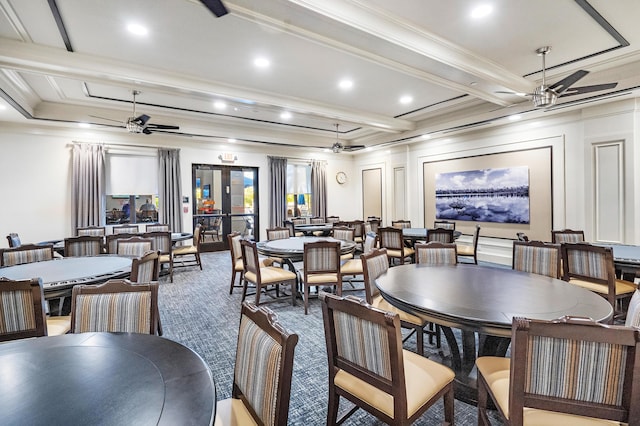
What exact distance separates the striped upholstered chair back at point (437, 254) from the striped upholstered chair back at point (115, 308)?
96.0 inches

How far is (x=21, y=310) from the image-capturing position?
A: 1.86 metres

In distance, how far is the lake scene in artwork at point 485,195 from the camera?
613cm

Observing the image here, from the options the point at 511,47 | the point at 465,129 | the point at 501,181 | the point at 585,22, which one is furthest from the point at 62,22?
the point at 501,181

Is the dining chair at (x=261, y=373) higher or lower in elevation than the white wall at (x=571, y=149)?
lower

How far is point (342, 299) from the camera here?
1455 mm

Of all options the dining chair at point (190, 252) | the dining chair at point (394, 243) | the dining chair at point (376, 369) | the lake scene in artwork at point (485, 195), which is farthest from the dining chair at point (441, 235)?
the dining chair at point (190, 252)

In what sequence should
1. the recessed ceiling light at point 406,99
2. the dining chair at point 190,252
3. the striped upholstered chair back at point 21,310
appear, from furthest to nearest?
the dining chair at point 190,252
the recessed ceiling light at point 406,99
the striped upholstered chair back at point 21,310

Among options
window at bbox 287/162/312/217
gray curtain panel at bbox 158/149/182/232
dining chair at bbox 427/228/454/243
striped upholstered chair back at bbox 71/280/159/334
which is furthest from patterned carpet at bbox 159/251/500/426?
window at bbox 287/162/312/217

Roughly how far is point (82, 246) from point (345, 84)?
4501 mm

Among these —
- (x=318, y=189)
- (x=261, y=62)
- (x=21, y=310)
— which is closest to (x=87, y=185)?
(x=261, y=62)

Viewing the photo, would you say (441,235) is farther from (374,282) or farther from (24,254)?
(24,254)

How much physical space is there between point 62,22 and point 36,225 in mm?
4671

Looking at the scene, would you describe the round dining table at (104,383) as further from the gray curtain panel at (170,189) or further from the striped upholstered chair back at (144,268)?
the gray curtain panel at (170,189)

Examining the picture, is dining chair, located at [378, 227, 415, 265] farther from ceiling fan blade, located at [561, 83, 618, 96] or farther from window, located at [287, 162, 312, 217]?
window, located at [287, 162, 312, 217]
